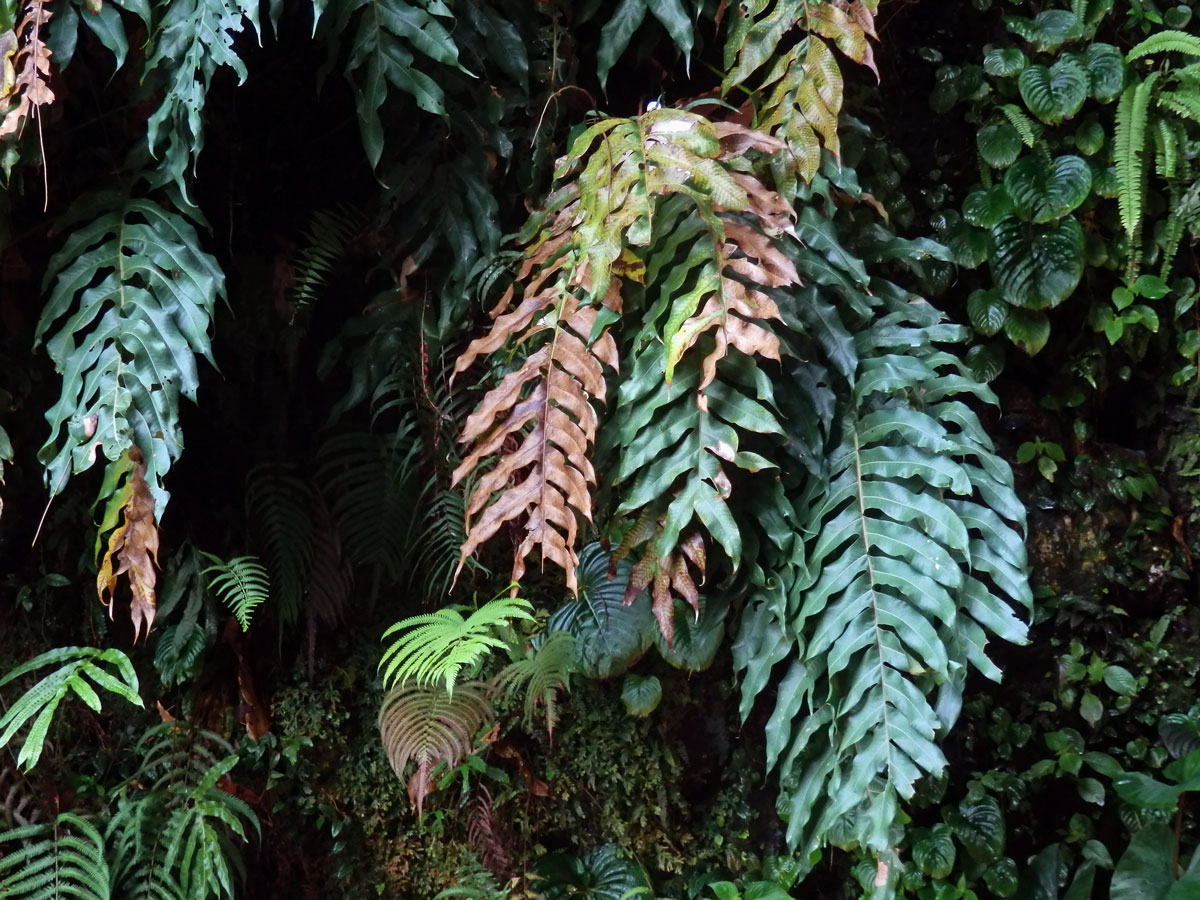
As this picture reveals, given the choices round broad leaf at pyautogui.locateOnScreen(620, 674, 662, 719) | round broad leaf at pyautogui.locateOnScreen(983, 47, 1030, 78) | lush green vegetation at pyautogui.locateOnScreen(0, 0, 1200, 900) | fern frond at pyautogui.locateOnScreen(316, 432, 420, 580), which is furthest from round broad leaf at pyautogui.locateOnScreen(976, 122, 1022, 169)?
fern frond at pyautogui.locateOnScreen(316, 432, 420, 580)

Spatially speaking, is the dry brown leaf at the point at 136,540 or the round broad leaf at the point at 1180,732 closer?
the dry brown leaf at the point at 136,540

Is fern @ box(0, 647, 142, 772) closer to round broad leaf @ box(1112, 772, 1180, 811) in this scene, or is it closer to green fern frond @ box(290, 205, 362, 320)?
green fern frond @ box(290, 205, 362, 320)

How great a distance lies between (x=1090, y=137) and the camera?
2332 millimetres

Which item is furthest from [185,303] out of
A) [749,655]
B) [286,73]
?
[749,655]

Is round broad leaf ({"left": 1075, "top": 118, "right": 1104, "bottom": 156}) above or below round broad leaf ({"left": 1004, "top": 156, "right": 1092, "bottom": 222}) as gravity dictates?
above

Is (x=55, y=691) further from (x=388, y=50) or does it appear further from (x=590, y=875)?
(x=388, y=50)

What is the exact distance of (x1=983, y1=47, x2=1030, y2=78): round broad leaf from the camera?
7.82 ft

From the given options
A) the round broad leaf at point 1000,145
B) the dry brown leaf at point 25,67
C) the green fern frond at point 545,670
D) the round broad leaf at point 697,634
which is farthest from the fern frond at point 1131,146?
the dry brown leaf at point 25,67

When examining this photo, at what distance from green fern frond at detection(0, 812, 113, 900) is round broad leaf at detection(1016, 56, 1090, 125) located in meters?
2.92

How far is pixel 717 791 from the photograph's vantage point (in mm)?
2594

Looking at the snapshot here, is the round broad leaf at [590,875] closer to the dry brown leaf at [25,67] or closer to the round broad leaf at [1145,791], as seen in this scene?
the round broad leaf at [1145,791]

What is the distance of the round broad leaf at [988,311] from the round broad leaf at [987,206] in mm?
175

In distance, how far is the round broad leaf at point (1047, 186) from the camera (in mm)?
2271

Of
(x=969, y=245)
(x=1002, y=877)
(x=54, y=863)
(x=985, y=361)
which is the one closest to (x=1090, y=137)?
(x=969, y=245)
